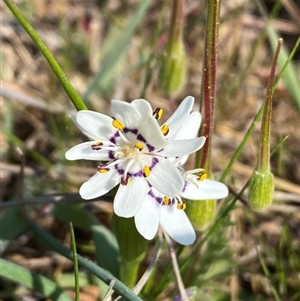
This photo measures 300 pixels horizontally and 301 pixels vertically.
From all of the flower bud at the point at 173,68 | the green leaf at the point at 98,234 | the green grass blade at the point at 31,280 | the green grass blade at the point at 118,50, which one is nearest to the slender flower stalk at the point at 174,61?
the flower bud at the point at 173,68

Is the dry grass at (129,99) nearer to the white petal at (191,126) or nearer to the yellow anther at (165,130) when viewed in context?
the white petal at (191,126)

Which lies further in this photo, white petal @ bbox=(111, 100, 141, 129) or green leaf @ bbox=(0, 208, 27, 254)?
green leaf @ bbox=(0, 208, 27, 254)

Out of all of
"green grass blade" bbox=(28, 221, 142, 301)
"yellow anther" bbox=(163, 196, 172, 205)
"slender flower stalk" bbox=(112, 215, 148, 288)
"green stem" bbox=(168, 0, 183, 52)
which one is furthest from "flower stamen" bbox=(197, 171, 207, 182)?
"green stem" bbox=(168, 0, 183, 52)

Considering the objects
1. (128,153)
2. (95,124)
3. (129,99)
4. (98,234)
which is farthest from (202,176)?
(129,99)

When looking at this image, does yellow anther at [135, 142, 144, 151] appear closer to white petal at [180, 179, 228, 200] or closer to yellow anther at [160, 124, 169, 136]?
yellow anther at [160, 124, 169, 136]

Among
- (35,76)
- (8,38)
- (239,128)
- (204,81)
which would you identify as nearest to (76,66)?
(35,76)

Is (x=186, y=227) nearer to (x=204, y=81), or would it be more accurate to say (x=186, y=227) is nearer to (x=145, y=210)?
(x=145, y=210)

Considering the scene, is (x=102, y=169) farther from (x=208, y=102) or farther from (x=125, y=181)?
(x=208, y=102)
